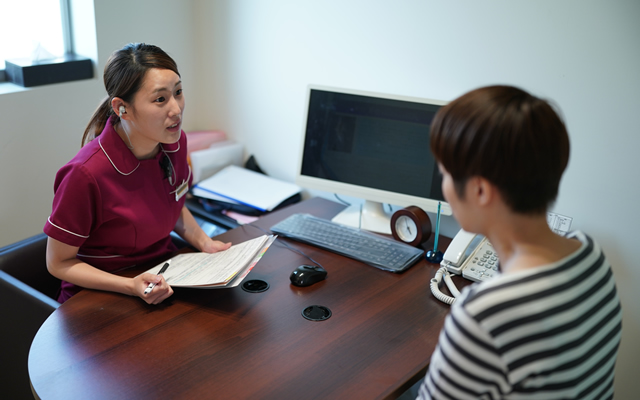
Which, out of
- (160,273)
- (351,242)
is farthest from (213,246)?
(351,242)

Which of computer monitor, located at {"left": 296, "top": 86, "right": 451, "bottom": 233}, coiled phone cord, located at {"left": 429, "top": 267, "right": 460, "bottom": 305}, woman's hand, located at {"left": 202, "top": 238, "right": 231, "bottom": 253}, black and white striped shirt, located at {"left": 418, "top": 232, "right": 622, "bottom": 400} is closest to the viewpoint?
black and white striped shirt, located at {"left": 418, "top": 232, "right": 622, "bottom": 400}

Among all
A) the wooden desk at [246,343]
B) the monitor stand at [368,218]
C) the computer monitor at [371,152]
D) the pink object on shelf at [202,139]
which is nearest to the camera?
the wooden desk at [246,343]

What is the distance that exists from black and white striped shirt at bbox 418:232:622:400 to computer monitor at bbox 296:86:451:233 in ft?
3.21

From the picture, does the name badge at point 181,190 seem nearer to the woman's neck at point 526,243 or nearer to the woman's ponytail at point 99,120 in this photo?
the woman's ponytail at point 99,120

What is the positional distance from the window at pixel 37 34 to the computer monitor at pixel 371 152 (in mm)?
1077

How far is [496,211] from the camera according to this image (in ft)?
2.89

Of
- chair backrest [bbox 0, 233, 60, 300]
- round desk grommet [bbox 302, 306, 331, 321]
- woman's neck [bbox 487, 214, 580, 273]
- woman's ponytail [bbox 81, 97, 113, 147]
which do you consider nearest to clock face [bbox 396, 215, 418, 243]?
round desk grommet [bbox 302, 306, 331, 321]

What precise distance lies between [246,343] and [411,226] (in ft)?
2.49

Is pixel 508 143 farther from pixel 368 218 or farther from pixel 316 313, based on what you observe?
pixel 368 218

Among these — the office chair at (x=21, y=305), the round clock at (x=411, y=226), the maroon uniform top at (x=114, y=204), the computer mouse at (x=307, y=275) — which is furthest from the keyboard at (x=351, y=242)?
the office chair at (x=21, y=305)

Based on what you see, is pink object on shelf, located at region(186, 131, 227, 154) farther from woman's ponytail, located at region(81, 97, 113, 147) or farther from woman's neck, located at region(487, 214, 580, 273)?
woman's neck, located at region(487, 214, 580, 273)

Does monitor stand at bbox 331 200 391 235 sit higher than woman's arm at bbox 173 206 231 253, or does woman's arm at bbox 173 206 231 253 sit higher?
monitor stand at bbox 331 200 391 235

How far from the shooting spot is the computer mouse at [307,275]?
154 centimetres

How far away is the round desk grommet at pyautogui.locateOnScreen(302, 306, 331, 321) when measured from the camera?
140 centimetres
